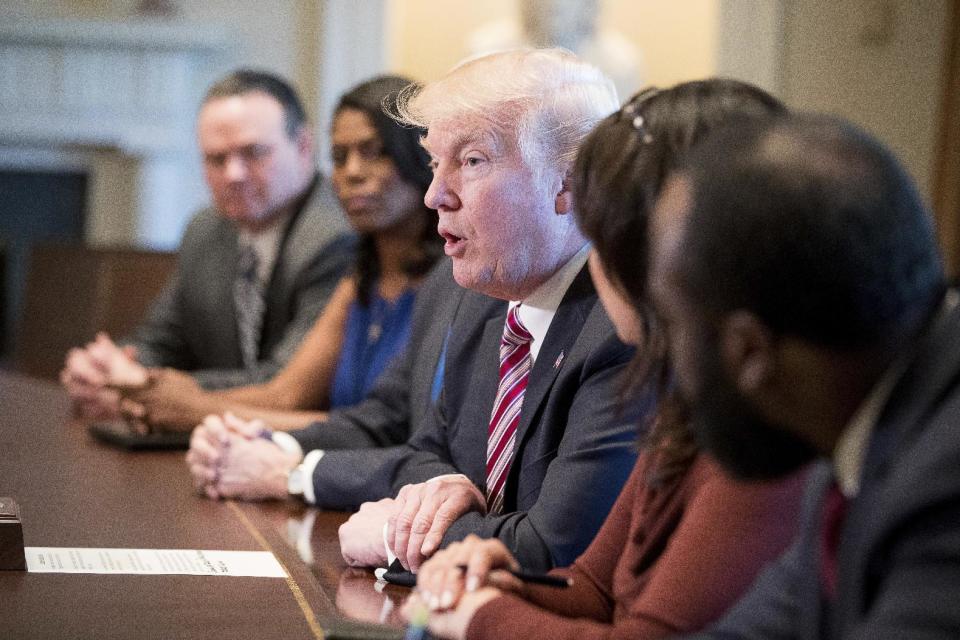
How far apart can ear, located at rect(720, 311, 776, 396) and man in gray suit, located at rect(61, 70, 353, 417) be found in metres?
2.25

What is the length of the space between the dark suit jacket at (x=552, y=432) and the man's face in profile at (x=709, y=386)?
0.33 meters

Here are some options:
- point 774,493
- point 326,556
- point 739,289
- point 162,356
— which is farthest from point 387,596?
point 162,356

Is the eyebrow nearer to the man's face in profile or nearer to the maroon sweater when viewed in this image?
the maroon sweater

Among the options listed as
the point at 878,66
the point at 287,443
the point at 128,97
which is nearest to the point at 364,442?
the point at 287,443

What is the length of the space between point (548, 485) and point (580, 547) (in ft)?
0.27

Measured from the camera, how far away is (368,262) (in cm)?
274

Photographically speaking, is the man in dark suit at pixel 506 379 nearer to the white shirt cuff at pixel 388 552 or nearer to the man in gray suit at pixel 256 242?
the white shirt cuff at pixel 388 552

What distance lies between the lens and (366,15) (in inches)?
235

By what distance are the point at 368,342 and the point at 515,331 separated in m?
1.02

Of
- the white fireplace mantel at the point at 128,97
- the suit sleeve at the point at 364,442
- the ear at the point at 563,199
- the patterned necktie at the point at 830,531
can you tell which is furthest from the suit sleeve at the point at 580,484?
the white fireplace mantel at the point at 128,97

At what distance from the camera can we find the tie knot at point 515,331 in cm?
172

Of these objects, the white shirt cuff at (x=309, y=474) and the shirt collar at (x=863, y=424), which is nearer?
the shirt collar at (x=863, y=424)

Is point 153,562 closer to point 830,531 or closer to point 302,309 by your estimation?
point 830,531

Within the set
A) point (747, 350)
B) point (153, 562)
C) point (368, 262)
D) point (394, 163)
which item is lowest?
point (153, 562)
